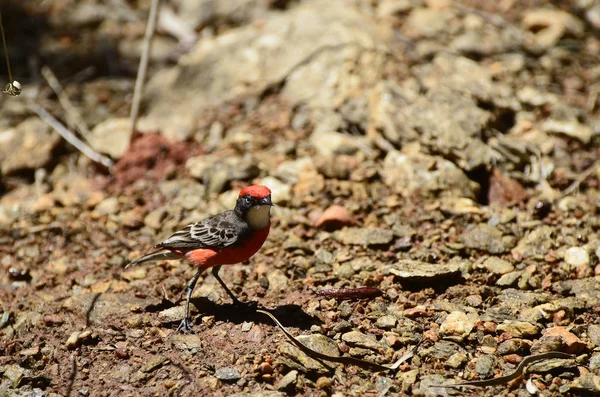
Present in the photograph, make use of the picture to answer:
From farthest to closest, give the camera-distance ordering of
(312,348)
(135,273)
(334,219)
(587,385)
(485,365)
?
1. (334,219)
2. (135,273)
3. (312,348)
4. (485,365)
5. (587,385)

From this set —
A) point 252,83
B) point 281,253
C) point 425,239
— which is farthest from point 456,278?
point 252,83

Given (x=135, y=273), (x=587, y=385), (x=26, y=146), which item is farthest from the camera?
(x=26, y=146)

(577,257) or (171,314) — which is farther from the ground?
(171,314)

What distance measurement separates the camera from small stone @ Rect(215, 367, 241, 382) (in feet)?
15.5

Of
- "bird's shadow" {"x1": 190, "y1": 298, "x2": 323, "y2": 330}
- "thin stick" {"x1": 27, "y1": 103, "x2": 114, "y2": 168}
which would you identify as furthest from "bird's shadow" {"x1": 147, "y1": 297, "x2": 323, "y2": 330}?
"thin stick" {"x1": 27, "y1": 103, "x2": 114, "y2": 168}

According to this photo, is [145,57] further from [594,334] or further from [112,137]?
[594,334]

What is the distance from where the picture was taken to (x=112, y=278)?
6.45m

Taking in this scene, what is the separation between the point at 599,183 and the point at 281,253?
12.6 ft

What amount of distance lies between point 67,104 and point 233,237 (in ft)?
16.3

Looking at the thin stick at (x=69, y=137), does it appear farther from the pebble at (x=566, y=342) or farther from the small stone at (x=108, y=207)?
the pebble at (x=566, y=342)

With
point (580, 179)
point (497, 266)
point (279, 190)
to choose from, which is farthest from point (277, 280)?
point (580, 179)

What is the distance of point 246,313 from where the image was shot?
5.58 meters

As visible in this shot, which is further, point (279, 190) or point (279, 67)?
point (279, 67)

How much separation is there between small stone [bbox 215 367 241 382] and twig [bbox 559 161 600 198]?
14.2 ft
